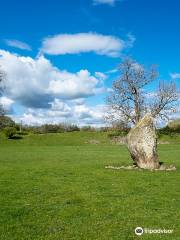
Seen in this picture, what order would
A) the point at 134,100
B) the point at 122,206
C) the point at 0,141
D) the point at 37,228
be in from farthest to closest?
the point at 134,100, the point at 0,141, the point at 122,206, the point at 37,228

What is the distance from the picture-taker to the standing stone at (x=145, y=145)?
84.5 ft

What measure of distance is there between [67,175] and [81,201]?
25.2 ft

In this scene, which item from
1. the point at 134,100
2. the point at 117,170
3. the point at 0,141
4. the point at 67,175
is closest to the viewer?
the point at 67,175

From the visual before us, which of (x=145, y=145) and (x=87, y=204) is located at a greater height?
(x=145, y=145)

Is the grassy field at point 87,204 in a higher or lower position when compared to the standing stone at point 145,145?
lower

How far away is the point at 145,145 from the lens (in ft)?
84.4

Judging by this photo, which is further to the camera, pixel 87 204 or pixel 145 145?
pixel 145 145

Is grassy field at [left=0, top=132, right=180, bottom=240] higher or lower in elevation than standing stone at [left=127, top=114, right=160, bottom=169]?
lower

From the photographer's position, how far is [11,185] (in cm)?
1845

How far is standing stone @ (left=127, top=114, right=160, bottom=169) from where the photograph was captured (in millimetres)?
25766

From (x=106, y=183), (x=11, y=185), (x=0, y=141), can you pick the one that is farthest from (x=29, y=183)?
(x=0, y=141)

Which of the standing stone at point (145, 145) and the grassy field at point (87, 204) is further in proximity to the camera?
the standing stone at point (145, 145)

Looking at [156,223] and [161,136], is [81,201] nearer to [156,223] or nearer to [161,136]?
[156,223]

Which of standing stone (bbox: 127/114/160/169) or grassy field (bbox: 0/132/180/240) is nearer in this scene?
grassy field (bbox: 0/132/180/240)
